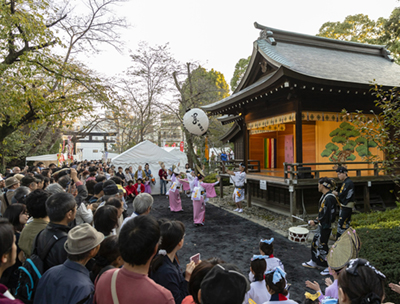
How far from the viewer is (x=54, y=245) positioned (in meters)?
2.06

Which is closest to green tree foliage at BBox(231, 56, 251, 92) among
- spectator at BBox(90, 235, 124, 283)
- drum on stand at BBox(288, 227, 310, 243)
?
drum on stand at BBox(288, 227, 310, 243)

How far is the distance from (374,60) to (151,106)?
1493cm

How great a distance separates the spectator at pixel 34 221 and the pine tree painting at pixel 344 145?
A: 374 inches

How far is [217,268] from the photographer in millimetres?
1267

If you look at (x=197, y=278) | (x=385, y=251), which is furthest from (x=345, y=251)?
(x=385, y=251)

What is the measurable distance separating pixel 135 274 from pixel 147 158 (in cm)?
1265

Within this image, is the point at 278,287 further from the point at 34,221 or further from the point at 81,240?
the point at 34,221

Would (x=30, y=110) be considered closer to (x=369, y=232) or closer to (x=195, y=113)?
(x=195, y=113)

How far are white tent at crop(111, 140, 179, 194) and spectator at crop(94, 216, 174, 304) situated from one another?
39.9ft

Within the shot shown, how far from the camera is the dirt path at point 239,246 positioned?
4.39 metres

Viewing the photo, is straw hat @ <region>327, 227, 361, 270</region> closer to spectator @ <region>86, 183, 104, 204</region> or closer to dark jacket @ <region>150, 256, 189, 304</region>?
dark jacket @ <region>150, 256, 189, 304</region>

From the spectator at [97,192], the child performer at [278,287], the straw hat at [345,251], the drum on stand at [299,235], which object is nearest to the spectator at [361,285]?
the child performer at [278,287]

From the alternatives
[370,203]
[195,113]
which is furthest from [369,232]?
[195,113]

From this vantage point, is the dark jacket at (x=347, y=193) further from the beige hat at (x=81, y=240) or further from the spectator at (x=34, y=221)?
the spectator at (x=34, y=221)
